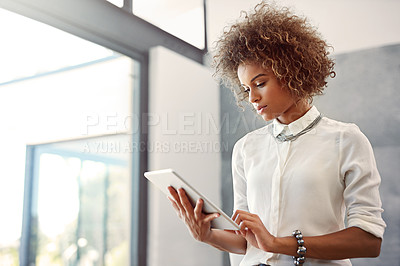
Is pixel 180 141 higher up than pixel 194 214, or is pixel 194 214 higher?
pixel 180 141

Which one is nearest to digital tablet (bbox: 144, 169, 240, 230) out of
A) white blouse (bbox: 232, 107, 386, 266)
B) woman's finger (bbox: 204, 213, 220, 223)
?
woman's finger (bbox: 204, 213, 220, 223)

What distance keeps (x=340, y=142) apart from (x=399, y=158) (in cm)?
136

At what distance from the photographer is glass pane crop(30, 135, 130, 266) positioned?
1967mm

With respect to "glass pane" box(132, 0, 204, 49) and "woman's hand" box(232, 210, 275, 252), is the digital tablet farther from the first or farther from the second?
"glass pane" box(132, 0, 204, 49)

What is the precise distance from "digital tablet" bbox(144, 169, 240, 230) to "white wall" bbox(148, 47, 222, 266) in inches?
50.1

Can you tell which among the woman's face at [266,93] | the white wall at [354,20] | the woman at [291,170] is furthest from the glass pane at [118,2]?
the woman's face at [266,93]

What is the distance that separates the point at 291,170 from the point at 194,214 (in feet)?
1.01

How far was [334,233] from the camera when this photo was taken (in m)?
1.05

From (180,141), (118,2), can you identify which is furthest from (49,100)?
(180,141)

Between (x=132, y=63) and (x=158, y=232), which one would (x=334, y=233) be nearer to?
(x=158, y=232)

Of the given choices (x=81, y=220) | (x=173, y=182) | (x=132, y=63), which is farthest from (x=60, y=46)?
(x=173, y=182)

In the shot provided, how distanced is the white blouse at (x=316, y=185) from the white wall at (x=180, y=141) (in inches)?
48.4

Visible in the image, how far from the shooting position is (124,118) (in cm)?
236

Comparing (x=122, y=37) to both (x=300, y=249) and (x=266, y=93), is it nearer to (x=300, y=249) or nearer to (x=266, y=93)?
(x=266, y=93)
